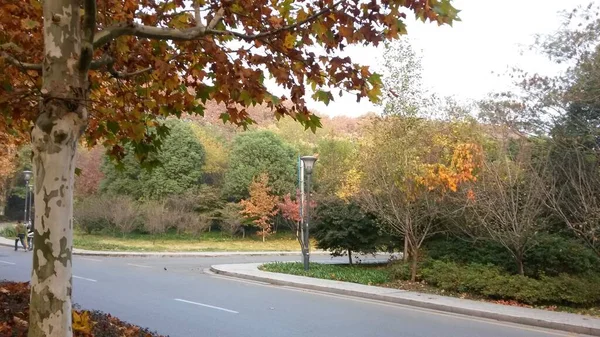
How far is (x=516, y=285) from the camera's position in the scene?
13352 mm

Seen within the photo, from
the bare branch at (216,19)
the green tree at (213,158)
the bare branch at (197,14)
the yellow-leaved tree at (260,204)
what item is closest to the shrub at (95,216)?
the yellow-leaved tree at (260,204)

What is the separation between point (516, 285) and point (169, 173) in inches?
1528

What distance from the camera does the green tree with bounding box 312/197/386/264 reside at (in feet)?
66.0

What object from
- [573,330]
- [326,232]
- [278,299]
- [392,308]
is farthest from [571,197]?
[326,232]

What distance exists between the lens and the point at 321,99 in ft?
16.3

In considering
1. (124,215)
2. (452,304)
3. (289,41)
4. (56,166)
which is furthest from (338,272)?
(124,215)

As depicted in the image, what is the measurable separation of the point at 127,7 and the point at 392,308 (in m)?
9.21

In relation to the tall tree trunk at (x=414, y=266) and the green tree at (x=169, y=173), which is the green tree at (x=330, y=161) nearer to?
the green tree at (x=169, y=173)

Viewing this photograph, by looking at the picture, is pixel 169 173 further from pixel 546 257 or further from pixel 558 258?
pixel 558 258

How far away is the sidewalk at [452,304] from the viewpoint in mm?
10898

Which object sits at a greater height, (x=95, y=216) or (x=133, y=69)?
(x=133, y=69)

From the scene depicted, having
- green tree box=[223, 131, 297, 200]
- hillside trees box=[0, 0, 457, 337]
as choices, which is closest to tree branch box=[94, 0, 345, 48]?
hillside trees box=[0, 0, 457, 337]

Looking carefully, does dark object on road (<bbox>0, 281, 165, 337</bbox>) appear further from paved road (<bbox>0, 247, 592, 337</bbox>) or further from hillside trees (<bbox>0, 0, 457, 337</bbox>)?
paved road (<bbox>0, 247, 592, 337</bbox>)

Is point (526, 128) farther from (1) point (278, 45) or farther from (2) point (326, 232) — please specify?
(1) point (278, 45)
